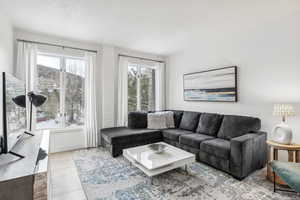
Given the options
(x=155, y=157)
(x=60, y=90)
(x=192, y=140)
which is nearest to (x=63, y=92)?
(x=60, y=90)

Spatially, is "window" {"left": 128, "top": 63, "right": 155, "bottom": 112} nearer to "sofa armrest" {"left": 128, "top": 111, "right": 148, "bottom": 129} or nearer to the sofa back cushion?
"sofa armrest" {"left": 128, "top": 111, "right": 148, "bottom": 129}

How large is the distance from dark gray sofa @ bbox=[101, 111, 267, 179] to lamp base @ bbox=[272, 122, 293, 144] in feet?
0.76

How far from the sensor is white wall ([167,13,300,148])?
2471 mm

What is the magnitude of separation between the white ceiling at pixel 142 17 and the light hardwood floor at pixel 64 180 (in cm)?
253

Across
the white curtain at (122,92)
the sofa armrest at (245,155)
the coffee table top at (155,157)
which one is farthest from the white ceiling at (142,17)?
the coffee table top at (155,157)

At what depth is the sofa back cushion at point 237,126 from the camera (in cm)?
273

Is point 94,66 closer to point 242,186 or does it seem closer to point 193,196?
point 193,196

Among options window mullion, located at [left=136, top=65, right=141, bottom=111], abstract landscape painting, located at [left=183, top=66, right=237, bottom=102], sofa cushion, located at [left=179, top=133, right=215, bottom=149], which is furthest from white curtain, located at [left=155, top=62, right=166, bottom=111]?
sofa cushion, located at [left=179, top=133, right=215, bottom=149]

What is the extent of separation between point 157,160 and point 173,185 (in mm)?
383

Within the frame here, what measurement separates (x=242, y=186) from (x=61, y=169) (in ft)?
9.18

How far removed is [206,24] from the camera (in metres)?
2.80

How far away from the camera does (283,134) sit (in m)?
2.22

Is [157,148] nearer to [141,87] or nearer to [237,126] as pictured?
[237,126]

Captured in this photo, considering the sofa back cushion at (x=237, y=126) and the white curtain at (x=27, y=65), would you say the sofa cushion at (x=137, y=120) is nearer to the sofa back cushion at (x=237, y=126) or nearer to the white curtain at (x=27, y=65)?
the sofa back cushion at (x=237, y=126)
